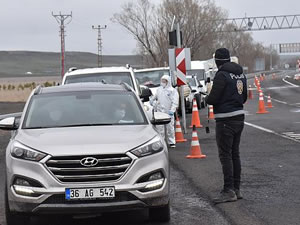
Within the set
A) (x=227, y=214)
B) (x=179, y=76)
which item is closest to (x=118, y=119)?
(x=227, y=214)

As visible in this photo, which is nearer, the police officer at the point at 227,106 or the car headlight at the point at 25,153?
the car headlight at the point at 25,153

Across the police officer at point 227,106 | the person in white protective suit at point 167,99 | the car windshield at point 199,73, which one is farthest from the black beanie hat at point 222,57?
the car windshield at point 199,73

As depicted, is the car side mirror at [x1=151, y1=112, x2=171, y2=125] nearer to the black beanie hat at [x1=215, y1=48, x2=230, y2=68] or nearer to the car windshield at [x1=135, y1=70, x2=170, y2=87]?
the black beanie hat at [x1=215, y1=48, x2=230, y2=68]

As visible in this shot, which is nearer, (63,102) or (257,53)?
(63,102)

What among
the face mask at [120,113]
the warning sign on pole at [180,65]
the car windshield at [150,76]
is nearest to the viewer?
the face mask at [120,113]

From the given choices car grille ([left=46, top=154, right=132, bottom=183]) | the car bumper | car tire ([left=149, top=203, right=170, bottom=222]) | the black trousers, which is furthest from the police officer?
car grille ([left=46, top=154, right=132, bottom=183])

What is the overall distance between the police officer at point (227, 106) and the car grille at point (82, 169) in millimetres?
2225

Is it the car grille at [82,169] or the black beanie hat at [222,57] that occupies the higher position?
the black beanie hat at [222,57]

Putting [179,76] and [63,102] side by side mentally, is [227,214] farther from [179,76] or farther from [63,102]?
[179,76]

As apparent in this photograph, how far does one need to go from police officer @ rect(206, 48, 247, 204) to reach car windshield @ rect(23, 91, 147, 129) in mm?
1049

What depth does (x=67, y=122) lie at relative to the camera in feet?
26.4

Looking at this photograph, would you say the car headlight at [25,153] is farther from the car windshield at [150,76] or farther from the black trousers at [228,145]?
the car windshield at [150,76]

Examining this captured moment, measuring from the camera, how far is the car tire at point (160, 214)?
742cm

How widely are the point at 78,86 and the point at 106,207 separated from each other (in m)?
2.64
